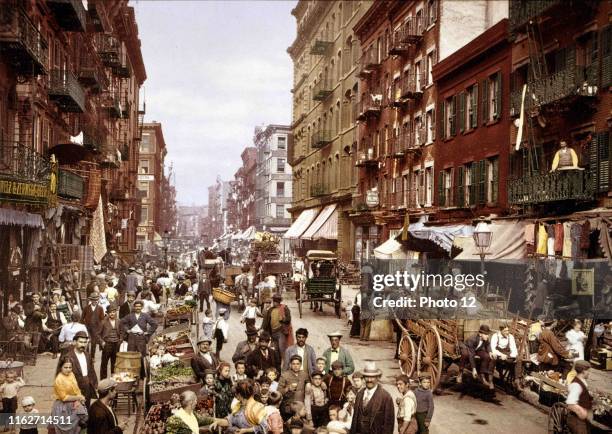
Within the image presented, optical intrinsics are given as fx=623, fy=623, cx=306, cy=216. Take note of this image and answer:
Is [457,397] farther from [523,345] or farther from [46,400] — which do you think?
[46,400]

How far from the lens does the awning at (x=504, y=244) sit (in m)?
20.2

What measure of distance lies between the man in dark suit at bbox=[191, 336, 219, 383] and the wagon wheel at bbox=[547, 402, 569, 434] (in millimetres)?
5696

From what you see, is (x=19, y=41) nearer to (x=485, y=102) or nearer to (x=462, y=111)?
(x=485, y=102)

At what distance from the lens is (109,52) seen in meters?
36.6

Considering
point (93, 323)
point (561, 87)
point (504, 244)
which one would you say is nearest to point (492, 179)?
point (504, 244)

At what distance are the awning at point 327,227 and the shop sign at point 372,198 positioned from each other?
7717 mm

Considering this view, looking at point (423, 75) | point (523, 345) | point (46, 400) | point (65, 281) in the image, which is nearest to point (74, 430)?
point (46, 400)

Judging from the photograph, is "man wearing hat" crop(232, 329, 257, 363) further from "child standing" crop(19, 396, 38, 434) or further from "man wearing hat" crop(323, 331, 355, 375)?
"child standing" crop(19, 396, 38, 434)

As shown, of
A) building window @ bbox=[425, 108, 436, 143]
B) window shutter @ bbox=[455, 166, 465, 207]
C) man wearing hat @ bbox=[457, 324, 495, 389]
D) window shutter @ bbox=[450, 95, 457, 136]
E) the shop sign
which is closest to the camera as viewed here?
man wearing hat @ bbox=[457, 324, 495, 389]

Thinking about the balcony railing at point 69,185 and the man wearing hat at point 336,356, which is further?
the balcony railing at point 69,185

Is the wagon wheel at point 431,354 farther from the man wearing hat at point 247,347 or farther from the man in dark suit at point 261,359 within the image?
the man wearing hat at point 247,347

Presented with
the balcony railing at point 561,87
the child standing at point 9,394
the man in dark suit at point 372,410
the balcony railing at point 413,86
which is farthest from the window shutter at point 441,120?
the child standing at point 9,394

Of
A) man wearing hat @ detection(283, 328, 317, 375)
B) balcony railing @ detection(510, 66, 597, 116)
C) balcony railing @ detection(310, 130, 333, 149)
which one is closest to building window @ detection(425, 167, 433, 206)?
balcony railing @ detection(510, 66, 597, 116)

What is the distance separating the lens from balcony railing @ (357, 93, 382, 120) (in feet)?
128
